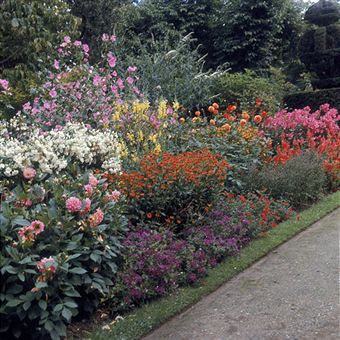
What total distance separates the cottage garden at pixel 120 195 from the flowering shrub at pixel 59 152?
0.04 feet

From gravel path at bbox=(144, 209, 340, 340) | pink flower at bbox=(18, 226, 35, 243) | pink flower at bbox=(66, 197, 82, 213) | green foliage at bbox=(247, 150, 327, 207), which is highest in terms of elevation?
pink flower at bbox=(66, 197, 82, 213)

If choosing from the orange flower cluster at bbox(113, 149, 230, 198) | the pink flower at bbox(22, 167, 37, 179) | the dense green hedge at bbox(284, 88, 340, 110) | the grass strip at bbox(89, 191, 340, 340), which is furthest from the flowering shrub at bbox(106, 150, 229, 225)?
the dense green hedge at bbox(284, 88, 340, 110)

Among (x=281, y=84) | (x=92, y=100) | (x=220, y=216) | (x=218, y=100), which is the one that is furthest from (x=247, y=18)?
(x=220, y=216)

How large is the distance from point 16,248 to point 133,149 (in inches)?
117

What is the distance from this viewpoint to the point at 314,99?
11836mm

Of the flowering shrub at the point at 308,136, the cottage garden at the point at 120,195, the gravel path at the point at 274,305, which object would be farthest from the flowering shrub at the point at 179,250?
the flowering shrub at the point at 308,136

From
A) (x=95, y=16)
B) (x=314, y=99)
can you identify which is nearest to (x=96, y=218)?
(x=314, y=99)

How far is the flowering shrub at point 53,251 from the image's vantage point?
3.12 m

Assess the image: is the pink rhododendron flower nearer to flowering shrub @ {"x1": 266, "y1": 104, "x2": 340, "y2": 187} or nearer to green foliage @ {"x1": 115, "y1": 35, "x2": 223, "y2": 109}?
flowering shrub @ {"x1": 266, "y1": 104, "x2": 340, "y2": 187}

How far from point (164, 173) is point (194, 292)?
55.3 inches

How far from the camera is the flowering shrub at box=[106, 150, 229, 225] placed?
4922 millimetres

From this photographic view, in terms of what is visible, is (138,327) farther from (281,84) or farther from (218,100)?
(281,84)

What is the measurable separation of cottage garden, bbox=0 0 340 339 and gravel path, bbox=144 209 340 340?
0.37m

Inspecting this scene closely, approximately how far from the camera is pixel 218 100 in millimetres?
14625
